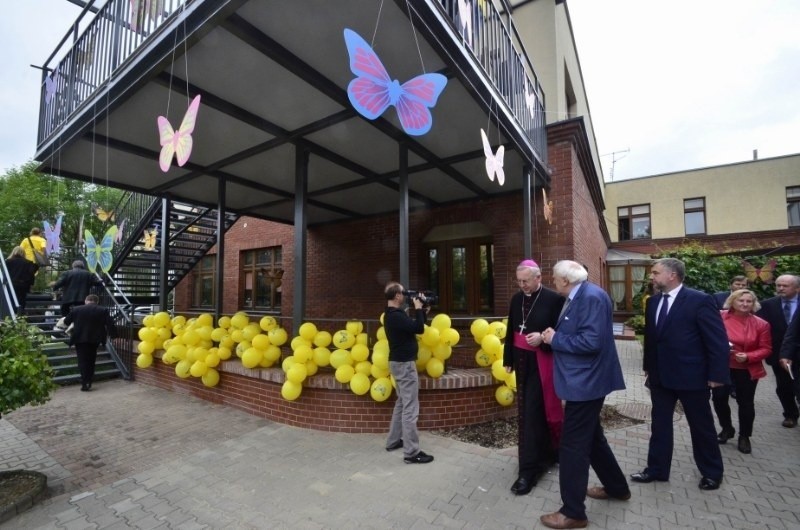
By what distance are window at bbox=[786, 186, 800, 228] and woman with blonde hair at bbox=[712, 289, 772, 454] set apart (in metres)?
20.2

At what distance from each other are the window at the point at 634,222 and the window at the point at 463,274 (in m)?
16.9

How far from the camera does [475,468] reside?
3.29 meters

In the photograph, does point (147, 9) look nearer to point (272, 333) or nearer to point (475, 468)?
point (272, 333)

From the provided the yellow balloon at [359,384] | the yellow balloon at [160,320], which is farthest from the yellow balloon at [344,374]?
the yellow balloon at [160,320]

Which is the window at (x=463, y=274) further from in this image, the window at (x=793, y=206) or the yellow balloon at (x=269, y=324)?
the window at (x=793, y=206)

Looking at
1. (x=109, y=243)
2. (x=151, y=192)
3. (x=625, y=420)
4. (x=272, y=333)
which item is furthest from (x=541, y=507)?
(x=151, y=192)

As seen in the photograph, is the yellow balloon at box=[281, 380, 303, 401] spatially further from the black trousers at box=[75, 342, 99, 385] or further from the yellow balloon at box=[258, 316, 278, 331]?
the black trousers at box=[75, 342, 99, 385]

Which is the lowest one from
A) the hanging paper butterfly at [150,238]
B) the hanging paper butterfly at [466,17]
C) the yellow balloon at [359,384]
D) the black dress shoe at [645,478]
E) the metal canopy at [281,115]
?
the black dress shoe at [645,478]

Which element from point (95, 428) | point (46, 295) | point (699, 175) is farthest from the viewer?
point (699, 175)

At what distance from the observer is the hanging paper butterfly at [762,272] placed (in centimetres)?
1073

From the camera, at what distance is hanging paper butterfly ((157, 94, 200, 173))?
2.85m

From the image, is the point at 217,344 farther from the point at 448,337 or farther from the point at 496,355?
the point at 496,355

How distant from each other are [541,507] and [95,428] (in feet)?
15.7

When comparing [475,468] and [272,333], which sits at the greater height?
[272,333]
